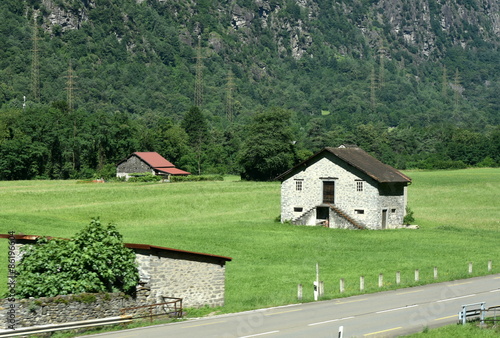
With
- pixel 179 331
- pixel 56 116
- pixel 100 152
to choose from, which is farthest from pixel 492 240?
pixel 56 116

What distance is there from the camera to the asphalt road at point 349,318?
2836 centimetres

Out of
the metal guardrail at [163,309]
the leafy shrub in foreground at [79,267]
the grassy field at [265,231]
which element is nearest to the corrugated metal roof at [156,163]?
the grassy field at [265,231]

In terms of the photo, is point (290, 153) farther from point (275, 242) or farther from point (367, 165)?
point (275, 242)

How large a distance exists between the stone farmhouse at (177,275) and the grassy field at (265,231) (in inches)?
47.5

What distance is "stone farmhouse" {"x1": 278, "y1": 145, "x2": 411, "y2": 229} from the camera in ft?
247

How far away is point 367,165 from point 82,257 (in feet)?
169

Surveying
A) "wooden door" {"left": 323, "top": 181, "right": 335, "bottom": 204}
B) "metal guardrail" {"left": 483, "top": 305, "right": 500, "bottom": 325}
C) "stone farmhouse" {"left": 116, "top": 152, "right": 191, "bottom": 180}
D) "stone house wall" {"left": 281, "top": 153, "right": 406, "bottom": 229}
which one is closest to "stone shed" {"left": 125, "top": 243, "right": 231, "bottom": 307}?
"metal guardrail" {"left": 483, "top": 305, "right": 500, "bottom": 325}

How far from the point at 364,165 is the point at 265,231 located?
14703 millimetres

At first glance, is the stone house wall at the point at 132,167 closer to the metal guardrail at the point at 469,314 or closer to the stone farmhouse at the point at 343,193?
the stone farmhouse at the point at 343,193

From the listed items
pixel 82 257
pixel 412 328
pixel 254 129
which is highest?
pixel 254 129

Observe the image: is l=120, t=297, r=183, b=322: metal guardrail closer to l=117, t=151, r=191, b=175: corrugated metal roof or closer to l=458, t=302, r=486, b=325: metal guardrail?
l=458, t=302, r=486, b=325: metal guardrail

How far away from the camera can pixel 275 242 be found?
203 ft

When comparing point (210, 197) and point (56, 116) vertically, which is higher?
point (56, 116)

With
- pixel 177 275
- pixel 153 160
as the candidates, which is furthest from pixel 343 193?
pixel 153 160
